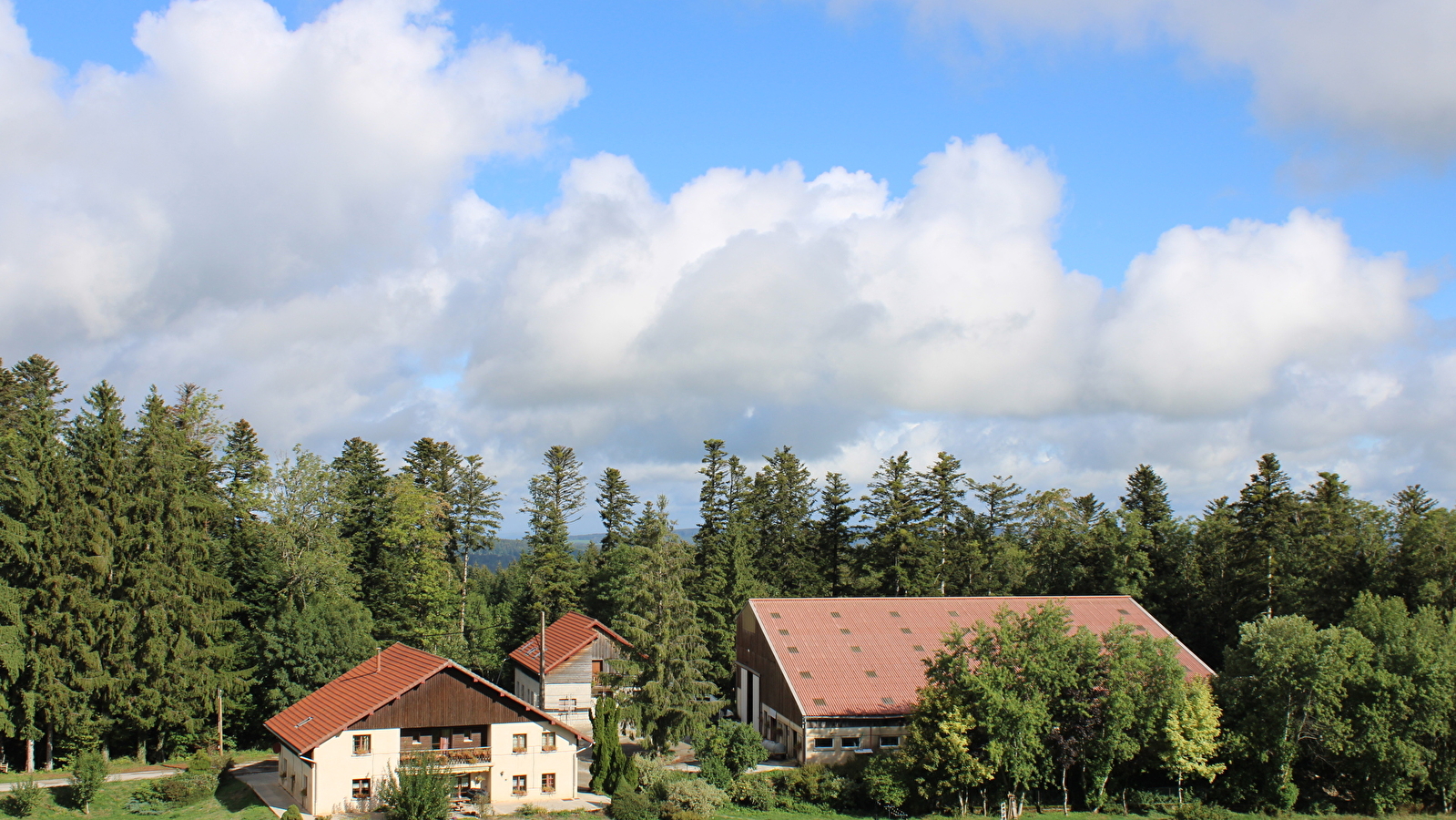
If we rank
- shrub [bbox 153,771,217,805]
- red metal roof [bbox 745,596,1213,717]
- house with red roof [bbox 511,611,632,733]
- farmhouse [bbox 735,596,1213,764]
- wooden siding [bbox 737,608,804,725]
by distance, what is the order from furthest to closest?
house with red roof [bbox 511,611,632,733]
wooden siding [bbox 737,608,804,725]
red metal roof [bbox 745,596,1213,717]
farmhouse [bbox 735,596,1213,764]
shrub [bbox 153,771,217,805]

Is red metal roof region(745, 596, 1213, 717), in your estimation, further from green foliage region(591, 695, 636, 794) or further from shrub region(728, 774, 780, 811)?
green foliage region(591, 695, 636, 794)

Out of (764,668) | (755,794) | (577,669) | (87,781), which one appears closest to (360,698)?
(87,781)

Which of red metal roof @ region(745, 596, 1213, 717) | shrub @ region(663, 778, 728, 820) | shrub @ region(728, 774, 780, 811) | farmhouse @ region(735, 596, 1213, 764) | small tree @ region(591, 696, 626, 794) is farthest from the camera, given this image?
red metal roof @ region(745, 596, 1213, 717)

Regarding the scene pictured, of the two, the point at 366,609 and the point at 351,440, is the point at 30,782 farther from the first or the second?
the point at 351,440

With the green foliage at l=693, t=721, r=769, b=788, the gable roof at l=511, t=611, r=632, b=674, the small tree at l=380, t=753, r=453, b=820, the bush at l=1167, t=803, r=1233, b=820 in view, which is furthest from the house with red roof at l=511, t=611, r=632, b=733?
the bush at l=1167, t=803, r=1233, b=820

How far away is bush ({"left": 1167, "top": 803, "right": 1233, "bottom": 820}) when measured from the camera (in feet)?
119

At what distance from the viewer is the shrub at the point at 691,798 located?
3556 centimetres

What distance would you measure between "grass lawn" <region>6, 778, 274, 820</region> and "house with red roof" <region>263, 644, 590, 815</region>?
159 centimetres

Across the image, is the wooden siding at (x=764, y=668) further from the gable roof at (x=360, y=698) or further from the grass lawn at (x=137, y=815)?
the grass lawn at (x=137, y=815)

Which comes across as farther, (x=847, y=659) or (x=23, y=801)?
(x=847, y=659)

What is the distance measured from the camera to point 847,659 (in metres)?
44.9

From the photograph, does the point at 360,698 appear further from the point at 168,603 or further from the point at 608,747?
the point at 168,603

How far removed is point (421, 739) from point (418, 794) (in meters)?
4.33

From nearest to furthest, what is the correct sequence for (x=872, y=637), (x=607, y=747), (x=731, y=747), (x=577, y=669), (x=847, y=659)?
1. (x=607, y=747)
2. (x=731, y=747)
3. (x=847, y=659)
4. (x=872, y=637)
5. (x=577, y=669)
